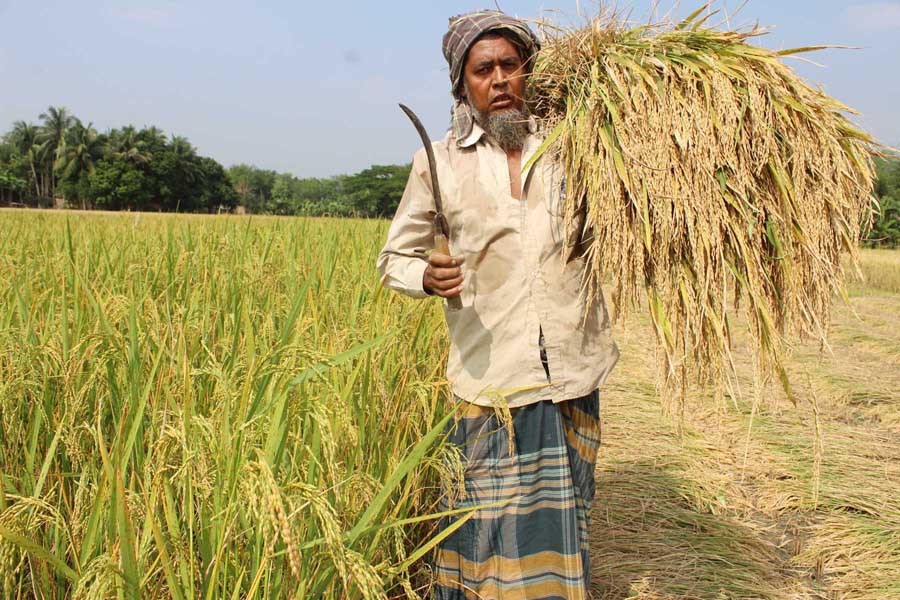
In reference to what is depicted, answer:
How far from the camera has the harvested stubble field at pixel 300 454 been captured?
3.44 ft

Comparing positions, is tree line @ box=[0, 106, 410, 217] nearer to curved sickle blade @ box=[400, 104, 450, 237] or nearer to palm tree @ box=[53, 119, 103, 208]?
palm tree @ box=[53, 119, 103, 208]

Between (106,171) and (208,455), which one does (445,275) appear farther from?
(106,171)

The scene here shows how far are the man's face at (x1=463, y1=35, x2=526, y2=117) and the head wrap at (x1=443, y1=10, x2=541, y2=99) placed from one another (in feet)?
0.06

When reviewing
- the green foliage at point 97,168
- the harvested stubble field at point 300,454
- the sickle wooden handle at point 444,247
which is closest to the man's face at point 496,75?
the sickle wooden handle at point 444,247

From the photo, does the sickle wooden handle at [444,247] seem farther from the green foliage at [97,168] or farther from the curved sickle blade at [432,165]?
the green foliage at [97,168]

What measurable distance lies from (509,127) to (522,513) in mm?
893

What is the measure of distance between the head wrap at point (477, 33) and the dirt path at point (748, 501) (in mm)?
720

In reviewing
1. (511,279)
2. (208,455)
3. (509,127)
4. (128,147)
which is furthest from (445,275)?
(128,147)

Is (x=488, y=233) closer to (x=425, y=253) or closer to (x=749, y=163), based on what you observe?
(x=425, y=253)

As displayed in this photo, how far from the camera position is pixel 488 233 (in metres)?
1.63

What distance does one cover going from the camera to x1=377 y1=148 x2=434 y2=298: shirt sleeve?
168cm

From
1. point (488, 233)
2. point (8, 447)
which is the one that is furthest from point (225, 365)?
point (488, 233)

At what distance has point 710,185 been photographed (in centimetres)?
140

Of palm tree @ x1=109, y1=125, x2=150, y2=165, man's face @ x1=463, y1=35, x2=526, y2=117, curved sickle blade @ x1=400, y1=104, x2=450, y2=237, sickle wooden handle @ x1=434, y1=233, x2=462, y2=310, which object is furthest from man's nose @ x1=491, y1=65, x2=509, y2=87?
palm tree @ x1=109, y1=125, x2=150, y2=165
